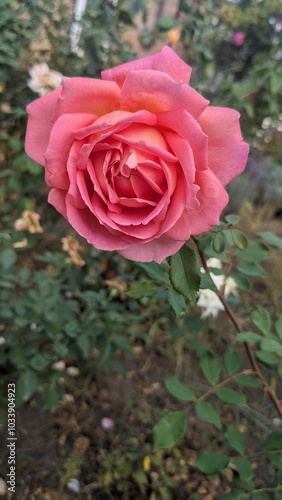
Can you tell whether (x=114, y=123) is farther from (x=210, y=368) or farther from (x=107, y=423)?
(x=107, y=423)

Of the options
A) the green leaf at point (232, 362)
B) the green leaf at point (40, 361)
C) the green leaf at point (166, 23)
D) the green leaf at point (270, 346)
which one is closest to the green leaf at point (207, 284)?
the green leaf at point (270, 346)

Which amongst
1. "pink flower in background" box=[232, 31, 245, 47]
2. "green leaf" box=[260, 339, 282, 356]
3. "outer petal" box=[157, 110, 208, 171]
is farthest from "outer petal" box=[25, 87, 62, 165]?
"pink flower in background" box=[232, 31, 245, 47]

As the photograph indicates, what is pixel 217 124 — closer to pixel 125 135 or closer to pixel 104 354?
pixel 125 135

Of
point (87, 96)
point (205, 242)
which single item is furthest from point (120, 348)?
point (87, 96)

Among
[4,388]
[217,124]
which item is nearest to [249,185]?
[4,388]

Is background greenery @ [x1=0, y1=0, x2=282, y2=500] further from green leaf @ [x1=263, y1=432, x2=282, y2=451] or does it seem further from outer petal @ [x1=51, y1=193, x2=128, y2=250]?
outer petal @ [x1=51, y1=193, x2=128, y2=250]
